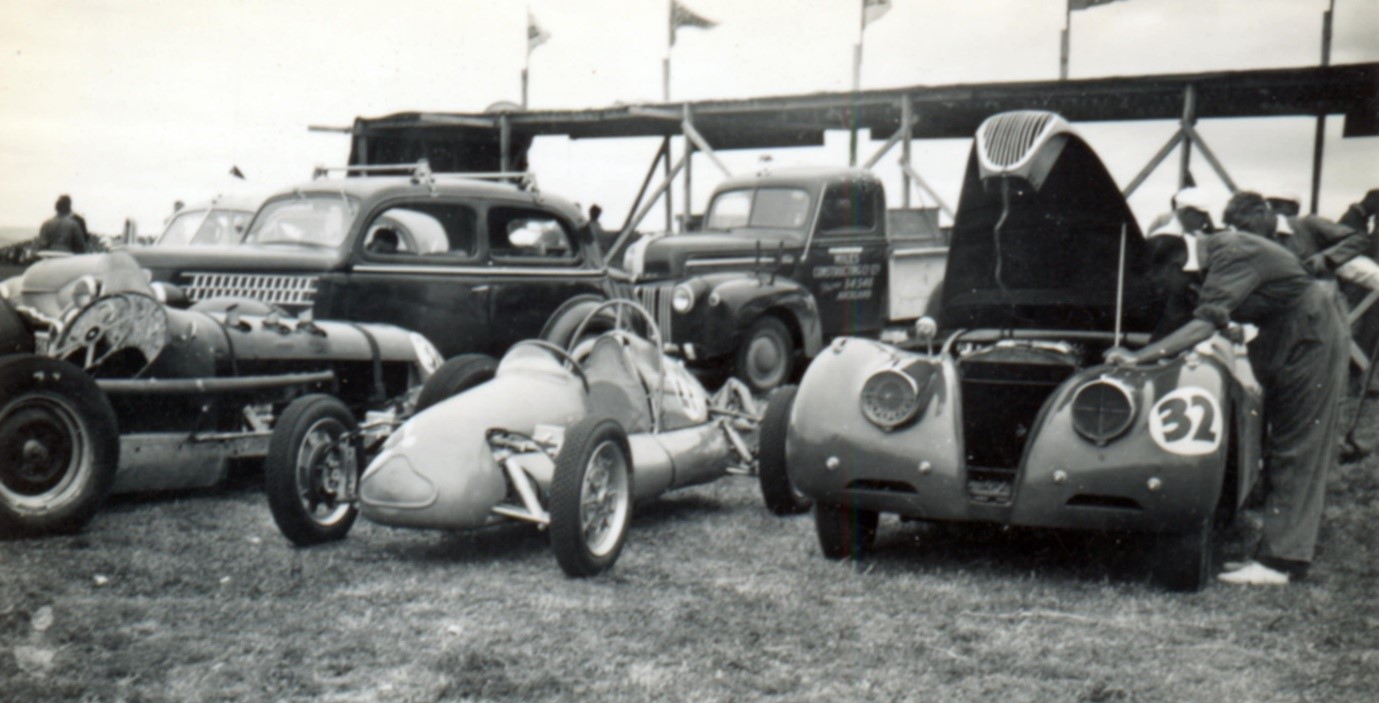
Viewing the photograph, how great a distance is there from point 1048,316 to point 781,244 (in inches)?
249

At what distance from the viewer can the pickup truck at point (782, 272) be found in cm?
1126

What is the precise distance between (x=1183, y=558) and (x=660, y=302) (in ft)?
23.3

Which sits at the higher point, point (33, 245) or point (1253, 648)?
point (33, 245)

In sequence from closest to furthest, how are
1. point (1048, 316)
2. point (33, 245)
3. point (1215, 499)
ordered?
point (1215, 499) < point (1048, 316) < point (33, 245)

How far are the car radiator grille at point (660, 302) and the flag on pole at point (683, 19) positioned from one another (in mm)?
3277

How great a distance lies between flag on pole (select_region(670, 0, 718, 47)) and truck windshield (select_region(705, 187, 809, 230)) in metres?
1.77

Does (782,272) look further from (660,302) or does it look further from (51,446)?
Result: (51,446)

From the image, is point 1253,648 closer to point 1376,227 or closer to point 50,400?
point 50,400

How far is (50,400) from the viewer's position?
538cm

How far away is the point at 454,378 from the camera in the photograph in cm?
625

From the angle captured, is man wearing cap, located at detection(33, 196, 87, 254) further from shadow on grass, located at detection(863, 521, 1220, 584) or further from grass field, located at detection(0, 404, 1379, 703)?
shadow on grass, located at detection(863, 521, 1220, 584)

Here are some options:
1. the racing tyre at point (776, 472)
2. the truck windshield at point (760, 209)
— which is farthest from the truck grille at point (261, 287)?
the truck windshield at point (760, 209)

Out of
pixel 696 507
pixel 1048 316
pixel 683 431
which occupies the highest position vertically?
pixel 1048 316

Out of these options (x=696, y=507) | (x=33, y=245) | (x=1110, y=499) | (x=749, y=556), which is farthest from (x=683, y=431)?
(x=33, y=245)
